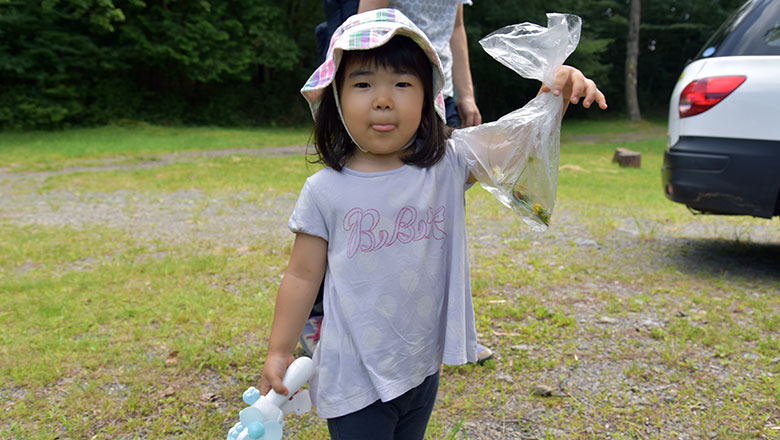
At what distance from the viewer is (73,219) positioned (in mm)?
5672

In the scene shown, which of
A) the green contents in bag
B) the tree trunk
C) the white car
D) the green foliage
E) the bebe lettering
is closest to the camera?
the bebe lettering

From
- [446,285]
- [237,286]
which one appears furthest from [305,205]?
[237,286]

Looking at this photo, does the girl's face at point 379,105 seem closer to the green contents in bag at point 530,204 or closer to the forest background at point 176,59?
the green contents in bag at point 530,204

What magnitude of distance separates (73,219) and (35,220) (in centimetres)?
32

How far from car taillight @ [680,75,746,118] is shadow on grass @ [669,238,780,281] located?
3.47 feet

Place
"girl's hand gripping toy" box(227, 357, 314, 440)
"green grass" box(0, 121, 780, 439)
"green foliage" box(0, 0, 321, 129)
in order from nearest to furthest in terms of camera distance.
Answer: "girl's hand gripping toy" box(227, 357, 314, 440) < "green grass" box(0, 121, 780, 439) < "green foliage" box(0, 0, 321, 129)

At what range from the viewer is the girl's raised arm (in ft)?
4.87

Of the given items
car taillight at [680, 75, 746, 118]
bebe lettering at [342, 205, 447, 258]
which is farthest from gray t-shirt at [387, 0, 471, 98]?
car taillight at [680, 75, 746, 118]

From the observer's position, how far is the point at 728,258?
434 centimetres

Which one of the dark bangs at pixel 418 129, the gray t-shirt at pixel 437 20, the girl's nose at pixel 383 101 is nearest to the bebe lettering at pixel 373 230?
the dark bangs at pixel 418 129

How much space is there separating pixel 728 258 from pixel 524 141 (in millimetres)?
3519

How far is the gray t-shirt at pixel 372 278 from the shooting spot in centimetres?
145

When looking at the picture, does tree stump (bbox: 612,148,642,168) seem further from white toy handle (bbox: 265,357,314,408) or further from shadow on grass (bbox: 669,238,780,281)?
white toy handle (bbox: 265,357,314,408)

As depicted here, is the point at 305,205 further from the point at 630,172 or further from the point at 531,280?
the point at 630,172
